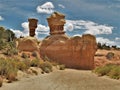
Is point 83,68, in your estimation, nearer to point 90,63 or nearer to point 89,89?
point 90,63

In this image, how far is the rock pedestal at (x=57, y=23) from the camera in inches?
1705

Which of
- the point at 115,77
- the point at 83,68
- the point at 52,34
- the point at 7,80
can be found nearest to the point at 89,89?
the point at 7,80

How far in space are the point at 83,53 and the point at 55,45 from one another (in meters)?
4.50

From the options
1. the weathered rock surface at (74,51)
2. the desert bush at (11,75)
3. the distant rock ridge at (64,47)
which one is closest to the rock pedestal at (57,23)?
the distant rock ridge at (64,47)

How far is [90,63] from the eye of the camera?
39719mm

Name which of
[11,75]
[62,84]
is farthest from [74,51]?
[62,84]

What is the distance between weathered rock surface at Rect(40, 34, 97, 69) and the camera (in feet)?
129

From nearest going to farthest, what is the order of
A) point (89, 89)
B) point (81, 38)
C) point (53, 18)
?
1. point (89, 89)
2. point (81, 38)
3. point (53, 18)

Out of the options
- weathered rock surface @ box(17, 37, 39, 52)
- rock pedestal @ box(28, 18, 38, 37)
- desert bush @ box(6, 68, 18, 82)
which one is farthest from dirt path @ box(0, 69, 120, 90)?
rock pedestal @ box(28, 18, 38, 37)

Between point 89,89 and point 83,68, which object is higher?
point 89,89

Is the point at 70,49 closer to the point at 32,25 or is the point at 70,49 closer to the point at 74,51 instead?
the point at 74,51

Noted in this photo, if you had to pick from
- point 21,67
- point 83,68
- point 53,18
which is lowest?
point 83,68

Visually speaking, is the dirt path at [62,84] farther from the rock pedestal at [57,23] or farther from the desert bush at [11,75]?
the rock pedestal at [57,23]

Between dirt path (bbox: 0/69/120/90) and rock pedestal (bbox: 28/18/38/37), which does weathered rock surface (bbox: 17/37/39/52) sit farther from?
dirt path (bbox: 0/69/120/90)
